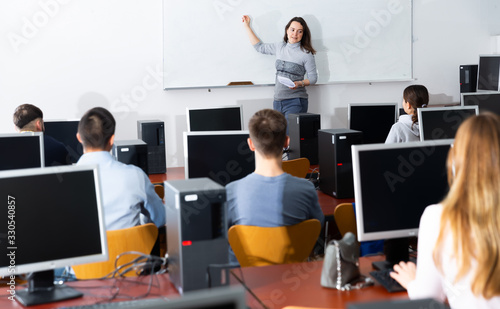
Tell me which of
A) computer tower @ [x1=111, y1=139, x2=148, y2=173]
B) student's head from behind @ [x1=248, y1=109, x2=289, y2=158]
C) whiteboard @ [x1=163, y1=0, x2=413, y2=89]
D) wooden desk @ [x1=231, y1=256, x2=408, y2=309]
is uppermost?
whiteboard @ [x1=163, y1=0, x2=413, y2=89]

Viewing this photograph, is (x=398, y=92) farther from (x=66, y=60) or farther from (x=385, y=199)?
(x=385, y=199)

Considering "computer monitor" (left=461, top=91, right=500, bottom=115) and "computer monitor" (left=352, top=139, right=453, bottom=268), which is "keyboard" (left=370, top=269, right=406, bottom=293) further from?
"computer monitor" (left=461, top=91, right=500, bottom=115)

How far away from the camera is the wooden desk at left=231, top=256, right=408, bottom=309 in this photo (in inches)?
79.8

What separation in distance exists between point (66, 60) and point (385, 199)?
14.4 ft

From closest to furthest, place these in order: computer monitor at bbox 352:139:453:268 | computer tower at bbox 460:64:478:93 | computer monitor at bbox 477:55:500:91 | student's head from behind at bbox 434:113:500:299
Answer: student's head from behind at bbox 434:113:500:299, computer monitor at bbox 352:139:453:268, computer monitor at bbox 477:55:500:91, computer tower at bbox 460:64:478:93

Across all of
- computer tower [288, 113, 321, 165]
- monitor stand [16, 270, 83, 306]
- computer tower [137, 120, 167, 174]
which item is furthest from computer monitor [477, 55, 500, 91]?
monitor stand [16, 270, 83, 306]

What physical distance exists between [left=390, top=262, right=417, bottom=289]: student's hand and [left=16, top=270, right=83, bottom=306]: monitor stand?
1117 mm

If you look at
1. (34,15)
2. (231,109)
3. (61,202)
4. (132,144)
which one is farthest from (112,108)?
(61,202)

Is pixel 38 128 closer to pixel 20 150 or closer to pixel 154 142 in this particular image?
pixel 20 150

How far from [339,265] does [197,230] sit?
529mm

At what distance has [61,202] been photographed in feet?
6.95

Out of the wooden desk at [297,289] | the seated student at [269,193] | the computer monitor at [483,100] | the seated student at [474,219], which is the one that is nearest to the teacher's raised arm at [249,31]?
the computer monitor at [483,100]

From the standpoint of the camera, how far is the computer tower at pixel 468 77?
711 cm

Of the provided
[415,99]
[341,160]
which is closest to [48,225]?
[341,160]
